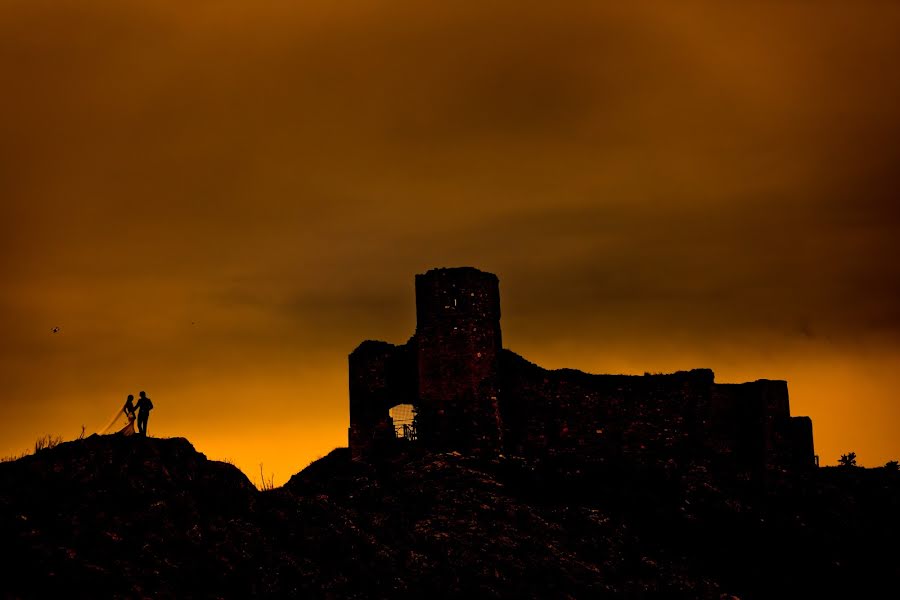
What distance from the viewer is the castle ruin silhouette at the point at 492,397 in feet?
156

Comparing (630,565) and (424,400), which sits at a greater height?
(424,400)

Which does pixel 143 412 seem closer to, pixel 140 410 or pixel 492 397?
pixel 140 410

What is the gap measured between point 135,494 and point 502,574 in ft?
34.1

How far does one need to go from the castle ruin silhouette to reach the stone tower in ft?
0.12

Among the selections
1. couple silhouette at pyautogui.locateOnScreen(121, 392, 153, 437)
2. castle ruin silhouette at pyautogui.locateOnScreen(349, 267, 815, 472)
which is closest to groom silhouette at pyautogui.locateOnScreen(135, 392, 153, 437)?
couple silhouette at pyautogui.locateOnScreen(121, 392, 153, 437)

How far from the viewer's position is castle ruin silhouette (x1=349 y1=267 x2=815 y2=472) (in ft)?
156

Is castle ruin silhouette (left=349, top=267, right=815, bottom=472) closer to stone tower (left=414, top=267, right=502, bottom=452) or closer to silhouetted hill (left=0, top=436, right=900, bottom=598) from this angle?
stone tower (left=414, top=267, right=502, bottom=452)

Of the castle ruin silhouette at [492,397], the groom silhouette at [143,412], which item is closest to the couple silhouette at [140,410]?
the groom silhouette at [143,412]

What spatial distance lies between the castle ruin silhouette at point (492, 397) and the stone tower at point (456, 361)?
0.04 metres

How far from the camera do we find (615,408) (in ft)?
160

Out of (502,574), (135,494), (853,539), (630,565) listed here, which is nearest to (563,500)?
(630,565)

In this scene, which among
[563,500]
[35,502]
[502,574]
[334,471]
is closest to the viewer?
[35,502]

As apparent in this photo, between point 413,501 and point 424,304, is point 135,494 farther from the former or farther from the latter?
point 424,304

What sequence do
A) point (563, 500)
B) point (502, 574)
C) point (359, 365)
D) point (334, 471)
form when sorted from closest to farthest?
point (502, 574), point (563, 500), point (334, 471), point (359, 365)
